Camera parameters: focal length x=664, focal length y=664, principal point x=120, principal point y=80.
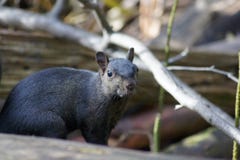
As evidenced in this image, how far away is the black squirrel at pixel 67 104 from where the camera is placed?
4430 mm

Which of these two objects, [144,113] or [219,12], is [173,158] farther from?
[219,12]

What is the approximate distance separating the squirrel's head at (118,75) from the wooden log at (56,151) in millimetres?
789

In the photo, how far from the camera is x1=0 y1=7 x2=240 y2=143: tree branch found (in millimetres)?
4422

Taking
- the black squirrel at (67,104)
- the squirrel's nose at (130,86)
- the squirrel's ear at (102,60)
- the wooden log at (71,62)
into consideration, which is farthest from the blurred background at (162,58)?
the squirrel's nose at (130,86)

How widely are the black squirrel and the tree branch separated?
39 centimetres

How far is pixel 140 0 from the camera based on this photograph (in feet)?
35.9

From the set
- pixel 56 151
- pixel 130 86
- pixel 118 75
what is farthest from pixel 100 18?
pixel 56 151

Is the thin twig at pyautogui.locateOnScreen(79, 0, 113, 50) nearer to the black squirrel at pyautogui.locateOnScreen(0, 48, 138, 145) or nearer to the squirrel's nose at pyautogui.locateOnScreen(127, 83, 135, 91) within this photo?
the black squirrel at pyautogui.locateOnScreen(0, 48, 138, 145)

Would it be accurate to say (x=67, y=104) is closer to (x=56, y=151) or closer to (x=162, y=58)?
(x=56, y=151)

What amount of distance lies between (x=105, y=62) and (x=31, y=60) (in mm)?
2145

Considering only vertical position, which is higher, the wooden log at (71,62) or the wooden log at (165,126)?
the wooden log at (71,62)

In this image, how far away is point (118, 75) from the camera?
4.34 m

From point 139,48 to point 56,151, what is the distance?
2.43 metres

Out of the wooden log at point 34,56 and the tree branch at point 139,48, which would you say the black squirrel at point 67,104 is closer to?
the tree branch at point 139,48
